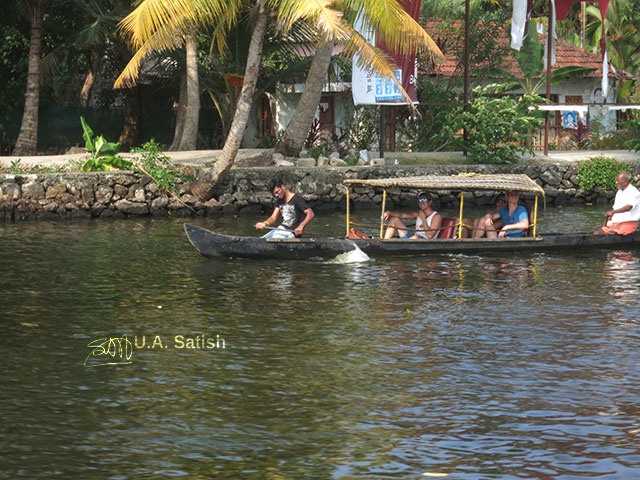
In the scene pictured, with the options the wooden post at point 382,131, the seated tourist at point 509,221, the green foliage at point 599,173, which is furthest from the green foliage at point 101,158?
the green foliage at point 599,173

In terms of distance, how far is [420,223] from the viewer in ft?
60.5

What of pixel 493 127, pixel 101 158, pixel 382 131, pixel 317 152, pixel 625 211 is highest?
pixel 493 127

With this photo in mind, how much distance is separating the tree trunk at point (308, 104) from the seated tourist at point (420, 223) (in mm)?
8383

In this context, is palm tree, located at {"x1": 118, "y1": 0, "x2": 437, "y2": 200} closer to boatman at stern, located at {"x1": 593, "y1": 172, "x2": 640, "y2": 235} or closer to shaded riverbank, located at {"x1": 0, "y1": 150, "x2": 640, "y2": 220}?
shaded riverbank, located at {"x1": 0, "y1": 150, "x2": 640, "y2": 220}

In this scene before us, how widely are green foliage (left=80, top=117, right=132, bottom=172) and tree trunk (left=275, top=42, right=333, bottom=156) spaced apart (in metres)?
4.72

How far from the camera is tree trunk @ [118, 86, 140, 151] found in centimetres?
3362

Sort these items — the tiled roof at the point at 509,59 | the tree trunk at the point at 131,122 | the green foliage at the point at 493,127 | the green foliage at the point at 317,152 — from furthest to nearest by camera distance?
the tiled roof at the point at 509,59, the tree trunk at the point at 131,122, the green foliage at the point at 317,152, the green foliage at the point at 493,127

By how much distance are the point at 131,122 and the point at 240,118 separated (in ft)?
34.4

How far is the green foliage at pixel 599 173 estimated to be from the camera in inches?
1155

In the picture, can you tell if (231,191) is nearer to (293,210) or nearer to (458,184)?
(293,210)

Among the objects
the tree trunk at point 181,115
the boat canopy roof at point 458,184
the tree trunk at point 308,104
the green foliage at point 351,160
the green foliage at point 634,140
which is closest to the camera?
the boat canopy roof at point 458,184

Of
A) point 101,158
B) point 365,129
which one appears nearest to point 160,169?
point 101,158

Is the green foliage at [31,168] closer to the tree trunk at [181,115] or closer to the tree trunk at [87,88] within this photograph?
the tree trunk at [181,115]

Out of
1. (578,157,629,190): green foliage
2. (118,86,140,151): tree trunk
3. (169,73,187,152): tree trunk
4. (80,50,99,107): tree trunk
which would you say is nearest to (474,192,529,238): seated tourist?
(578,157,629,190): green foliage
